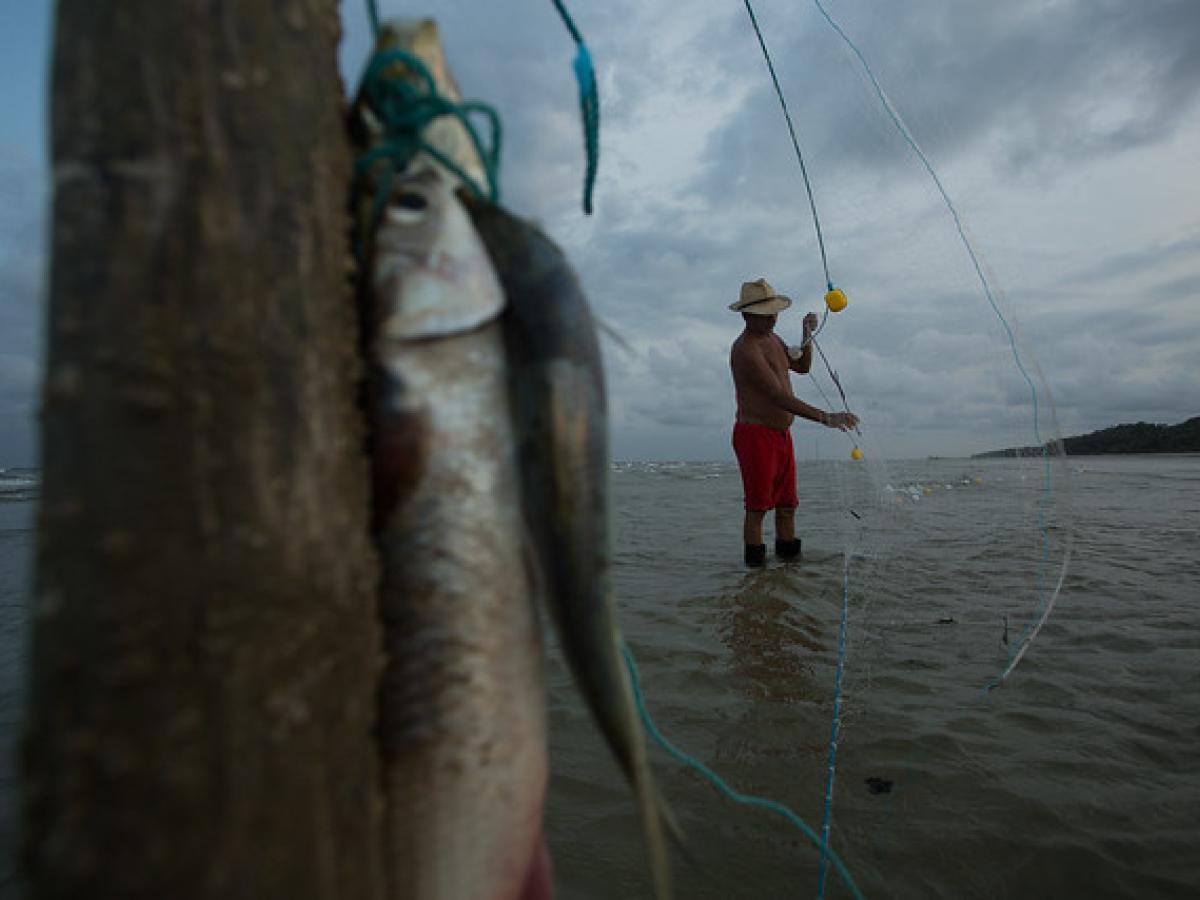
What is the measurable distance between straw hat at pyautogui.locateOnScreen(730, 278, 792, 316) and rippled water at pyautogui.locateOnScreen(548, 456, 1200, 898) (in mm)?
2402

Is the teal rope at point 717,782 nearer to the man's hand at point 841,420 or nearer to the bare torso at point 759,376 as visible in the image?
the bare torso at point 759,376

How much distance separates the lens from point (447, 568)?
99cm

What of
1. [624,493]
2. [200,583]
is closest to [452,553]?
[200,583]

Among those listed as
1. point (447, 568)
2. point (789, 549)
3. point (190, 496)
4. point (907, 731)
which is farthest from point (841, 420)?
point (190, 496)

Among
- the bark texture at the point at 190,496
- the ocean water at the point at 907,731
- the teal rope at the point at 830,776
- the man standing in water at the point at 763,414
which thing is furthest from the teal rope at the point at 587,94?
the man standing in water at the point at 763,414

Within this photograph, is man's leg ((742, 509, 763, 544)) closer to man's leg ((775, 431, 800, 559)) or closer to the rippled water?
man's leg ((775, 431, 800, 559))

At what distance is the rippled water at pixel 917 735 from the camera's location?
6.70 ft

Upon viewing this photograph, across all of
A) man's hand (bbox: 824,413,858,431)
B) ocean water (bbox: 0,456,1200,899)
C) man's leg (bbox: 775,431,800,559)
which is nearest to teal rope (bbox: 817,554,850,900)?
ocean water (bbox: 0,456,1200,899)

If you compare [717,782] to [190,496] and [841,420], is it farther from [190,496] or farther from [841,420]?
[841,420]

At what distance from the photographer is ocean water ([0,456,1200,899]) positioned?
205 cm

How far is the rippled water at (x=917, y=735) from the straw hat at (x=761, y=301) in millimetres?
2402

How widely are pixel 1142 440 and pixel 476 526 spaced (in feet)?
178

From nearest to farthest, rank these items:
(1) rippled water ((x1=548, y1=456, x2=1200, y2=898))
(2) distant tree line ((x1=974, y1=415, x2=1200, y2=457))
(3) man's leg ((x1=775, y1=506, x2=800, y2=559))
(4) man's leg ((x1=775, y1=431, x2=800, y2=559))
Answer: (1) rippled water ((x1=548, y1=456, x2=1200, y2=898)), (4) man's leg ((x1=775, y1=431, x2=800, y2=559)), (3) man's leg ((x1=775, y1=506, x2=800, y2=559)), (2) distant tree line ((x1=974, y1=415, x2=1200, y2=457))

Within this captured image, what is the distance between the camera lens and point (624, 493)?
17.0m
